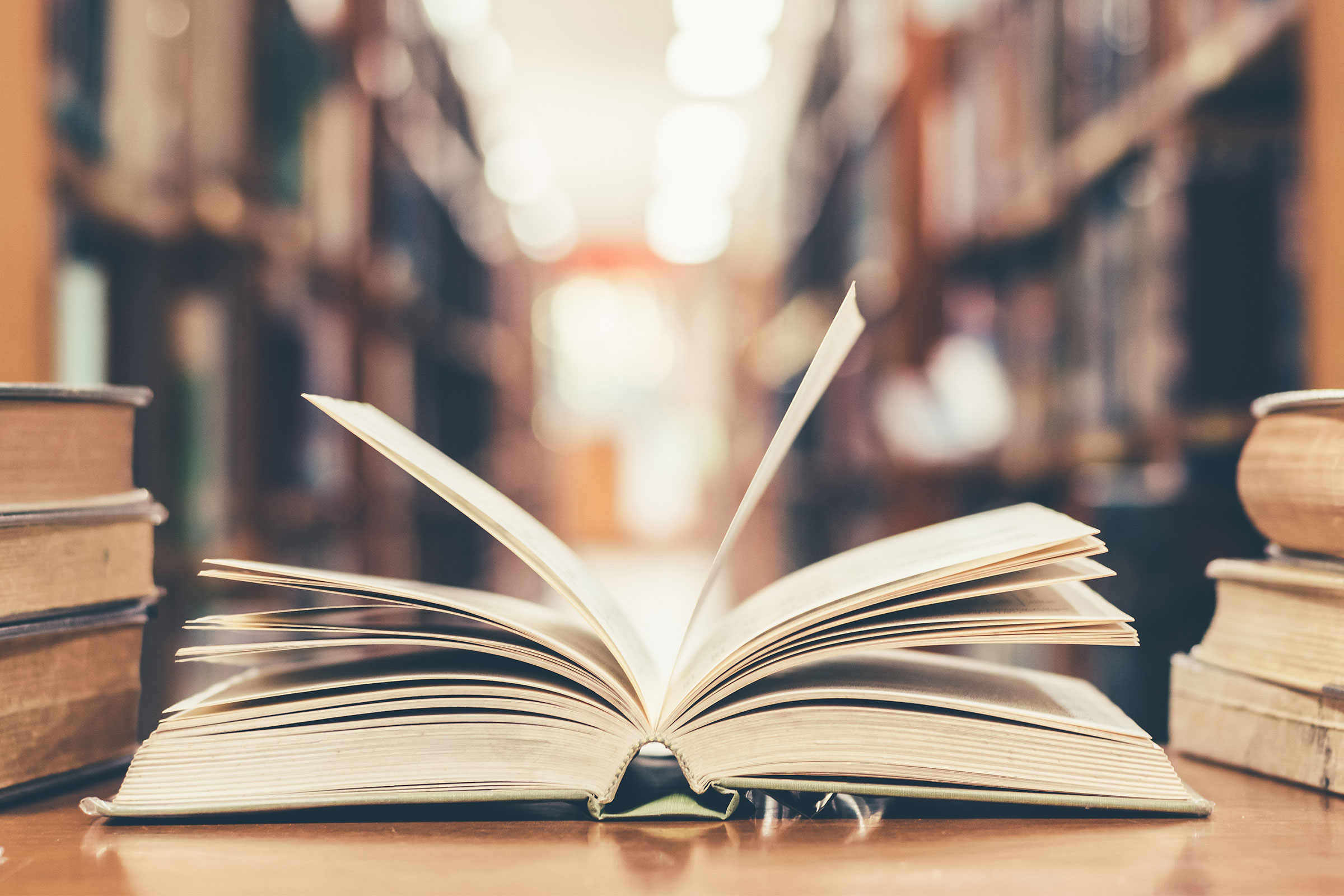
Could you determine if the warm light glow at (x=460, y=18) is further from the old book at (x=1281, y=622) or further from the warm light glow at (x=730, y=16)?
the old book at (x=1281, y=622)

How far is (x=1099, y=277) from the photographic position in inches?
56.9

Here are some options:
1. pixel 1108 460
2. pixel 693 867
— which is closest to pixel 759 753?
pixel 693 867

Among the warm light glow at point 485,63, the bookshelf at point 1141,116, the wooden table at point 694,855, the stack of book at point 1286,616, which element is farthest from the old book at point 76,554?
the warm light glow at point 485,63

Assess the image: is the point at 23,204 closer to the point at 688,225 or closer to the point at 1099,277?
the point at 1099,277

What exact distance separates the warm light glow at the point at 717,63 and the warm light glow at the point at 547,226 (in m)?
2.36

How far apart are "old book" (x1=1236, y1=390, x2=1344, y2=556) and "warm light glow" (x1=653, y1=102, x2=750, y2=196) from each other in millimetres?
5535

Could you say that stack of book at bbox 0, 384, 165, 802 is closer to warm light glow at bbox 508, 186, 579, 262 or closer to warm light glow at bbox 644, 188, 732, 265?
warm light glow at bbox 508, 186, 579, 262

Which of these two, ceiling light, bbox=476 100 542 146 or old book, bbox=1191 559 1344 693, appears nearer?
old book, bbox=1191 559 1344 693

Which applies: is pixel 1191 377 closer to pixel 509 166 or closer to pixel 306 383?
pixel 306 383

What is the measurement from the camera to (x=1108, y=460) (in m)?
1.45

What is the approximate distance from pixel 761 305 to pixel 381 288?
290 centimetres

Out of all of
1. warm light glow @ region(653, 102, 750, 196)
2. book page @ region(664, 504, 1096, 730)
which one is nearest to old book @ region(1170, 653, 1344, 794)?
book page @ region(664, 504, 1096, 730)

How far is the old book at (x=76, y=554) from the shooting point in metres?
0.48

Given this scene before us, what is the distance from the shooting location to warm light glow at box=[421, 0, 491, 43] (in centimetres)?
408
